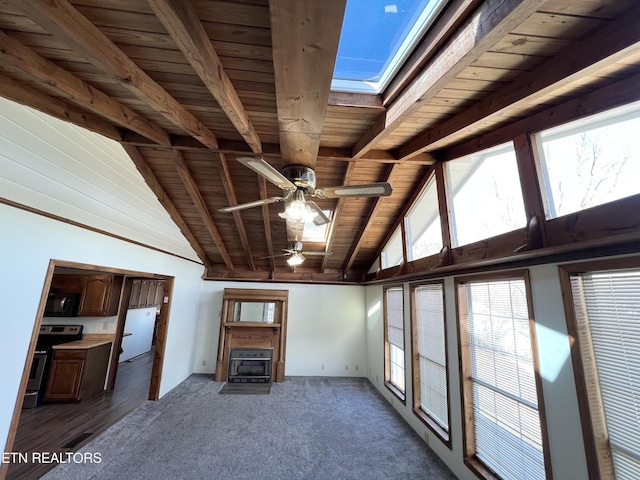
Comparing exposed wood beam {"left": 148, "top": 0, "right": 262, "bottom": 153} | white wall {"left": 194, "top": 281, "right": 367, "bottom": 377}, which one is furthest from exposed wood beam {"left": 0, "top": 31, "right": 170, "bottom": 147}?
white wall {"left": 194, "top": 281, "right": 367, "bottom": 377}

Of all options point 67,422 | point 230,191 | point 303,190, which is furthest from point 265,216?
point 67,422

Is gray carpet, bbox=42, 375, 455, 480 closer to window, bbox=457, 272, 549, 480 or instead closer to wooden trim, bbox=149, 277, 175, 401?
wooden trim, bbox=149, 277, 175, 401

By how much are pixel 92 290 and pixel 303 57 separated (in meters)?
6.55

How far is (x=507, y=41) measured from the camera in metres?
1.50

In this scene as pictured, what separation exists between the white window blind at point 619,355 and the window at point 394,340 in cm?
305

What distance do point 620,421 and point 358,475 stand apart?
8.17ft

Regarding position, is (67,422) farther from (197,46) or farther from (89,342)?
(197,46)

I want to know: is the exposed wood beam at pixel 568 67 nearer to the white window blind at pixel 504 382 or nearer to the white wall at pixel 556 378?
the white wall at pixel 556 378

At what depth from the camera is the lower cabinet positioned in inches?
176

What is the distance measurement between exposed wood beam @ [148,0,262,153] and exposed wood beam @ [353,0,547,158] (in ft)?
4.20

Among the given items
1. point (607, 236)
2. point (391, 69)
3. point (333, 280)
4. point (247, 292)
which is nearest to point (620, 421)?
point (607, 236)

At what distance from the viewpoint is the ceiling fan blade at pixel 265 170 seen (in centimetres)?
181

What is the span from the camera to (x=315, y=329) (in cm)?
671

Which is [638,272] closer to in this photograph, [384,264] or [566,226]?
[566,226]
